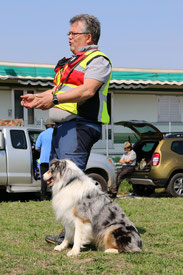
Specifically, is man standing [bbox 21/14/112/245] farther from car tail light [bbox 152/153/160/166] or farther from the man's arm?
car tail light [bbox 152/153/160/166]

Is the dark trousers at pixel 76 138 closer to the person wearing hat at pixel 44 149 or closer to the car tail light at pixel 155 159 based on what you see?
the person wearing hat at pixel 44 149

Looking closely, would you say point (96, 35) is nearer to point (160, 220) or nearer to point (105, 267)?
point (105, 267)

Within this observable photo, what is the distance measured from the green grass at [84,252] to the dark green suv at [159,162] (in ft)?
12.5

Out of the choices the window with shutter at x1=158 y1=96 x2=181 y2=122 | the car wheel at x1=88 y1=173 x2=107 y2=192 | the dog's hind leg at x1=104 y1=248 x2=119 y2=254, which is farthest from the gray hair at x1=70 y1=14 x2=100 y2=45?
the window with shutter at x1=158 y1=96 x2=181 y2=122

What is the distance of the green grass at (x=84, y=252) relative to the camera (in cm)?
458

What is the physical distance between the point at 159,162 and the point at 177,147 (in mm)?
770

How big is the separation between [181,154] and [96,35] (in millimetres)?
8768

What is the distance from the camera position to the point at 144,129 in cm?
1355

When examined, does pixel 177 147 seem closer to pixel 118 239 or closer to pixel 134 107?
→ pixel 134 107

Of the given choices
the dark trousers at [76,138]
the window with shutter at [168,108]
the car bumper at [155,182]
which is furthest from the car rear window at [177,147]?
the dark trousers at [76,138]

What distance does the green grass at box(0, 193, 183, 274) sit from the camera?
458cm

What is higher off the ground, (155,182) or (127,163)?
(127,163)

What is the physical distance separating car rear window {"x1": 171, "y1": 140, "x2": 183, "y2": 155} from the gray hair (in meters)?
8.62

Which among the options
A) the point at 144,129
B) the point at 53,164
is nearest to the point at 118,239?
the point at 53,164
